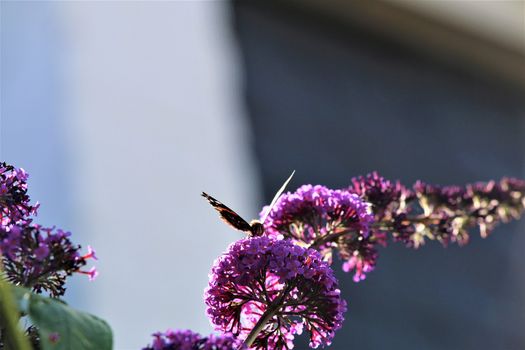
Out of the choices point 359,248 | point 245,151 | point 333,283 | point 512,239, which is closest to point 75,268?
point 333,283

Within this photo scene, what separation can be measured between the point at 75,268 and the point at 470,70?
359 cm

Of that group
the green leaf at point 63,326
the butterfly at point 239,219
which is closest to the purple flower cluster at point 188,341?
the green leaf at point 63,326

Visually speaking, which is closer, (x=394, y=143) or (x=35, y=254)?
(x=35, y=254)

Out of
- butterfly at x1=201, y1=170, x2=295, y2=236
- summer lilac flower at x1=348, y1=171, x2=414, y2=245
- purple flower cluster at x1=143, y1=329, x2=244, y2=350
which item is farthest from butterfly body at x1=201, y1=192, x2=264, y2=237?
purple flower cluster at x1=143, y1=329, x2=244, y2=350

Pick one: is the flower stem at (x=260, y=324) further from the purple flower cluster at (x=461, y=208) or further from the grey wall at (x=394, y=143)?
the grey wall at (x=394, y=143)

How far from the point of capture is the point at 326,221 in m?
0.76

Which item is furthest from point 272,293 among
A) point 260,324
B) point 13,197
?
point 13,197

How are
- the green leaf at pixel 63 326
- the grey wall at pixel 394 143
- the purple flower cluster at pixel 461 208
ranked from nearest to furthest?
the green leaf at pixel 63 326 < the purple flower cluster at pixel 461 208 < the grey wall at pixel 394 143

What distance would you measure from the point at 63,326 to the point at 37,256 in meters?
0.08

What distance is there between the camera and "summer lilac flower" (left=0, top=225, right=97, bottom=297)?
0.48 metres

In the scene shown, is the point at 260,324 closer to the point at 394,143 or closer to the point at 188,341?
the point at 188,341

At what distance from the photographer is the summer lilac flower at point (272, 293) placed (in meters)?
0.60

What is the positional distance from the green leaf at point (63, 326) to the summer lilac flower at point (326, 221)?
1.04 ft

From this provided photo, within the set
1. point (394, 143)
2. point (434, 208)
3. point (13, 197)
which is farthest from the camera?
point (394, 143)
